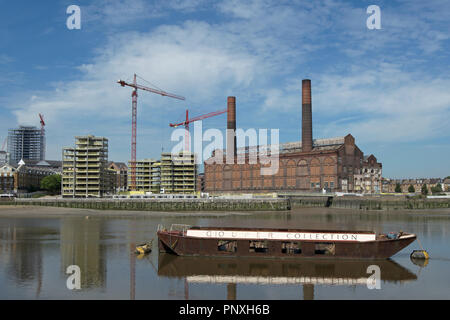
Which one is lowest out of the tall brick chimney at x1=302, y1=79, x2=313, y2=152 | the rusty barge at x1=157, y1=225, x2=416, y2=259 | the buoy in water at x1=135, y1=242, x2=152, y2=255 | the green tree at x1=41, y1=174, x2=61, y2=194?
the buoy in water at x1=135, y1=242, x2=152, y2=255

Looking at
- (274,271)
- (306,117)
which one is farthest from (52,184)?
(274,271)

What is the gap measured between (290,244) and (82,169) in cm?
12090

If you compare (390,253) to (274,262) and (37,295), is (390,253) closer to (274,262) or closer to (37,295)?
(274,262)

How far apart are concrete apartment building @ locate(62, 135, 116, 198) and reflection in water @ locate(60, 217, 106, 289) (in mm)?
83797

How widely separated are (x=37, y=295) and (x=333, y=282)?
2118cm

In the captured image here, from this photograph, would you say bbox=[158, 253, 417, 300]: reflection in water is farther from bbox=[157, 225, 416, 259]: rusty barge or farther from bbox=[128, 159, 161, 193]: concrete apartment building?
bbox=[128, 159, 161, 193]: concrete apartment building

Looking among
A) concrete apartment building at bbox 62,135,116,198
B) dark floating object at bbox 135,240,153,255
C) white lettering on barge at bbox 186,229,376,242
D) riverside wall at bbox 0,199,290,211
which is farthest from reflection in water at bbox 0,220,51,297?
concrete apartment building at bbox 62,135,116,198

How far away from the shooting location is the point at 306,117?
471ft

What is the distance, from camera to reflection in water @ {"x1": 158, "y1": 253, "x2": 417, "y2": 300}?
103 feet

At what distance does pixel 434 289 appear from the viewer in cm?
2938

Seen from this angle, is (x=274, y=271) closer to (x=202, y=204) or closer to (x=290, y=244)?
(x=290, y=244)

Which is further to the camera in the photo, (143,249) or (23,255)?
(143,249)

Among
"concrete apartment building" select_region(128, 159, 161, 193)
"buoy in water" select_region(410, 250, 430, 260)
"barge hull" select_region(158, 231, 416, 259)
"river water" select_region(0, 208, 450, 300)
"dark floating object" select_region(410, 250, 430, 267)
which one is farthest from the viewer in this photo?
"concrete apartment building" select_region(128, 159, 161, 193)

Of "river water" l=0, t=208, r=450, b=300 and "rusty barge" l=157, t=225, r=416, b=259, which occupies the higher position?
"rusty barge" l=157, t=225, r=416, b=259
